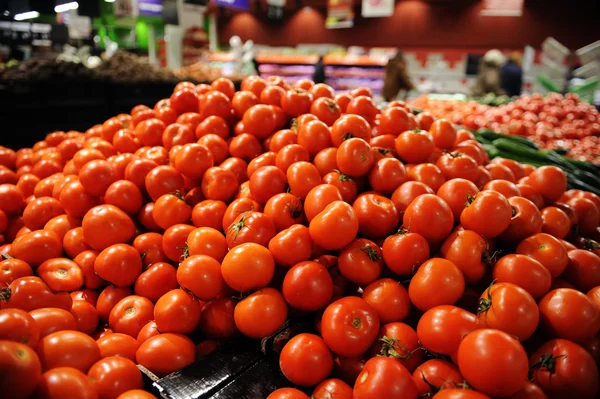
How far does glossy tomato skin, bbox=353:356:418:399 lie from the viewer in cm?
107

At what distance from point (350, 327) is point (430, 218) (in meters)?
0.52

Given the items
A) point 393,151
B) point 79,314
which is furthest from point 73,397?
point 393,151

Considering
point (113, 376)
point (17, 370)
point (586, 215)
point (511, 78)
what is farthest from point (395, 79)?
point (17, 370)

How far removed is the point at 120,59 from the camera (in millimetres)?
6125

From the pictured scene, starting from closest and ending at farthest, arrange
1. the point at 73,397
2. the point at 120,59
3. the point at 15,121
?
the point at 73,397
the point at 15,121
the point at 120,59

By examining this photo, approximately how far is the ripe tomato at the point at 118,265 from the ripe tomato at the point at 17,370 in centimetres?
66

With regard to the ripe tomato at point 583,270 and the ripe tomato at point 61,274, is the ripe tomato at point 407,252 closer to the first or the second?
the ripe tomato at point 583,270

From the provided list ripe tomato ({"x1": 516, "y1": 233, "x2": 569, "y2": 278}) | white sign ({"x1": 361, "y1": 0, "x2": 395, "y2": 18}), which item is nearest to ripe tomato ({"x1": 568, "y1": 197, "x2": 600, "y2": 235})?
ripe tomato ({"x1": 516, "y1": 233, "x2": 569, "y2": 278})

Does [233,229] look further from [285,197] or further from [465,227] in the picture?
[465,227]

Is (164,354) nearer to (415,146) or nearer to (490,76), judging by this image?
(415,146)

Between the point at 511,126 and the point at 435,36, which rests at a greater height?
the point at 435,36

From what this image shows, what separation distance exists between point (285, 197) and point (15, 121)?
13.6 feet

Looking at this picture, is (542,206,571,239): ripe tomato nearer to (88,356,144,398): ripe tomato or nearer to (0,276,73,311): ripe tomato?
(88,356,144,398): ripe tomato

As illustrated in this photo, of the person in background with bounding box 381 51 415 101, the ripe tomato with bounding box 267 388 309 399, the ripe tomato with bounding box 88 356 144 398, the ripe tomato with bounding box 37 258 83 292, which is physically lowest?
the ripe tomato with bounding box 267 388 309 399
